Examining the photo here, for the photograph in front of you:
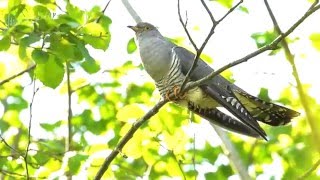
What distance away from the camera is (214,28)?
2281 millimetres

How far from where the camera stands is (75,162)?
10.6 ft

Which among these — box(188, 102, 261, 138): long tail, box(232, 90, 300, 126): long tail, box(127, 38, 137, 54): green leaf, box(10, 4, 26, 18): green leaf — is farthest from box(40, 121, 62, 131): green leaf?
box(10, 4, 26, 18): green leaf

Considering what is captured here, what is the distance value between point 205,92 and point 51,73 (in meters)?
1.21

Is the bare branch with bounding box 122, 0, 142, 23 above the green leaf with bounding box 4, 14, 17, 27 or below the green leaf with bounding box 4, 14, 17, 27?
above

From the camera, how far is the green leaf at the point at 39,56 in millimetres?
2617

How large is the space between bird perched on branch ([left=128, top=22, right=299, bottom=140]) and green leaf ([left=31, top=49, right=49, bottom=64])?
42.2 inches

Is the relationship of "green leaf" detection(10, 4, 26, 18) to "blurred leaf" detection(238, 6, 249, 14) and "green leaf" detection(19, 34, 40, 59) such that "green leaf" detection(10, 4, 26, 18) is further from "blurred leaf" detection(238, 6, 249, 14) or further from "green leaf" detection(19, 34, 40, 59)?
"blurred leaf" detection(238, 6, 249, 14)

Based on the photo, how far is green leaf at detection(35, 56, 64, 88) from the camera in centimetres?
275

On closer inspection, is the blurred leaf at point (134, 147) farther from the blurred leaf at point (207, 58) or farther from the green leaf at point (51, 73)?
the blurred leaf at point (207, 58)

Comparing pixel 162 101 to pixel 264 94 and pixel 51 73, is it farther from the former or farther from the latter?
pixel 264 94

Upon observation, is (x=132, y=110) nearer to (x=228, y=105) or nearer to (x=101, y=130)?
(x=228, y=105)

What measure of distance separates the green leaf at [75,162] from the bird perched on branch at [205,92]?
64 cm

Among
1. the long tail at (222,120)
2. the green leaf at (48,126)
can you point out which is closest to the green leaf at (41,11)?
the long tail at (222,120)

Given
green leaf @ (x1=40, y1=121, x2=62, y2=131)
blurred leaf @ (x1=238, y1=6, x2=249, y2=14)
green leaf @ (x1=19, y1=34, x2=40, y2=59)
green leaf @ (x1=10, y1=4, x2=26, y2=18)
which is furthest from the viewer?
green leaf @ (x1=40, y1=121, x2=62, y2=131)
